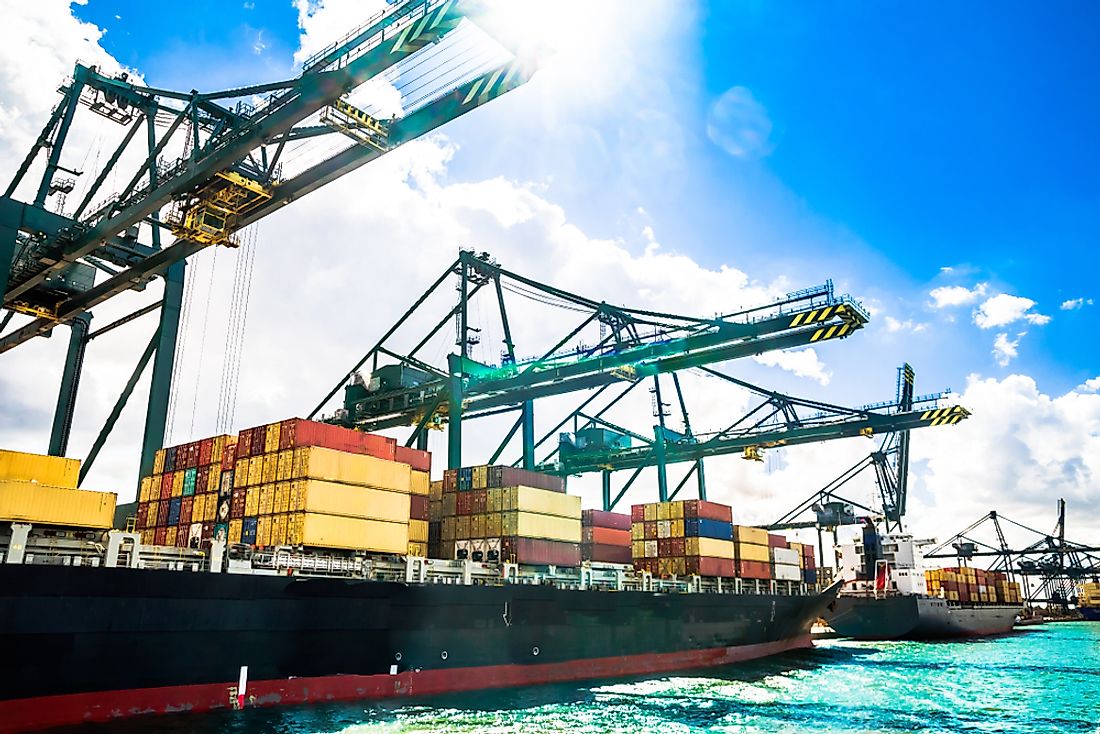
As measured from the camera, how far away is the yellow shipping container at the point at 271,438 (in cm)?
2214

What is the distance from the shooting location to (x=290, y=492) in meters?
20.9

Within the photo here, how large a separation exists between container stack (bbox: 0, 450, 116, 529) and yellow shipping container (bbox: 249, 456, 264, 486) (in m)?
4.84

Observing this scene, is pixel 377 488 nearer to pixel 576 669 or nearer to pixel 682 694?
pixel 576 669

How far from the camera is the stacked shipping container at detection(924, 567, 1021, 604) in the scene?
77.2 metres

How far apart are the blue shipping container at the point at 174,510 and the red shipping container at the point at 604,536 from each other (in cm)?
1897

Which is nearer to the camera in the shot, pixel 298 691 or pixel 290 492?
pixel 298 691

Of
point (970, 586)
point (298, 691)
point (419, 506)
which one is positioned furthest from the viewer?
point (970, 586)

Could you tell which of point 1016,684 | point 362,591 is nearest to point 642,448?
point 1016,684

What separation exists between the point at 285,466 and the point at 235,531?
2.83 m

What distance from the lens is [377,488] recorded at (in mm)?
22438

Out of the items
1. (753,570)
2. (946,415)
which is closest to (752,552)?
(753,570)

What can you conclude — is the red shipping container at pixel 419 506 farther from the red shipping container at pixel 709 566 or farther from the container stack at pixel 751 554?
the container stack at pixel 751 554

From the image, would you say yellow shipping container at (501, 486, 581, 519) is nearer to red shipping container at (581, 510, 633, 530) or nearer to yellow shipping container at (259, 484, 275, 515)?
red shipping container at (581, 510, 633, 530)

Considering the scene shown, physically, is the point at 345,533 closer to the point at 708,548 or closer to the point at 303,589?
the point at 303,589
